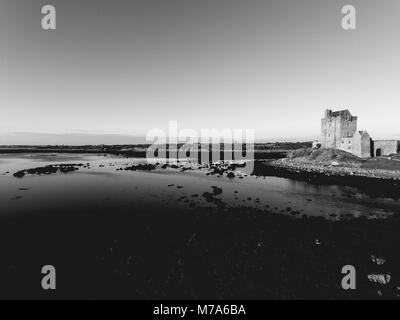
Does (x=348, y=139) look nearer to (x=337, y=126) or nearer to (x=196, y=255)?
(x=337, y=126)

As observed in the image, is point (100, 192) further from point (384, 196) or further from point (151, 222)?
point (384, 196)

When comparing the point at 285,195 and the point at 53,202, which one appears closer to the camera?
the point at 53,202

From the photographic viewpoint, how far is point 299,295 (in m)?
11.3

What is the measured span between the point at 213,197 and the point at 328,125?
52.0 m

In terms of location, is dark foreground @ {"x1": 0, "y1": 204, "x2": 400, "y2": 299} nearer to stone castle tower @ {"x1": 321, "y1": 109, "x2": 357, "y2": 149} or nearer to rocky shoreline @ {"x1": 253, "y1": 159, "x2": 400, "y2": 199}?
rocky shoreline @ {"x1": 253, "y1": 159, "x2": 400, "y2": 199}

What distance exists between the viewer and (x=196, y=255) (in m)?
14.9

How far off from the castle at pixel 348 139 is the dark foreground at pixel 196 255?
39848 millimetres

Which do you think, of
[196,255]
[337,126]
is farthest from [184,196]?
[337,126]

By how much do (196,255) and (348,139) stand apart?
192 ft

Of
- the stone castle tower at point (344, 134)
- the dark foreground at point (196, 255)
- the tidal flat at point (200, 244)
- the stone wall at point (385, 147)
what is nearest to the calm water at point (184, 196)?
the tidal flat at point (200, 244)

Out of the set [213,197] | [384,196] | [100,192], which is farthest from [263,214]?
[100,192]

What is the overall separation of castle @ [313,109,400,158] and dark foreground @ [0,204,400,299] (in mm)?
39848

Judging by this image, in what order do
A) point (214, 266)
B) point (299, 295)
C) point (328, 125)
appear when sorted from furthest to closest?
point (328, 125)
point (214, 266)
point (299, 295)

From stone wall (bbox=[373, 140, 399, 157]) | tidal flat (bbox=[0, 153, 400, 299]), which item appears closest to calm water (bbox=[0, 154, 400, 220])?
tidal flat (bbox=[0, 153, 400, 299])
